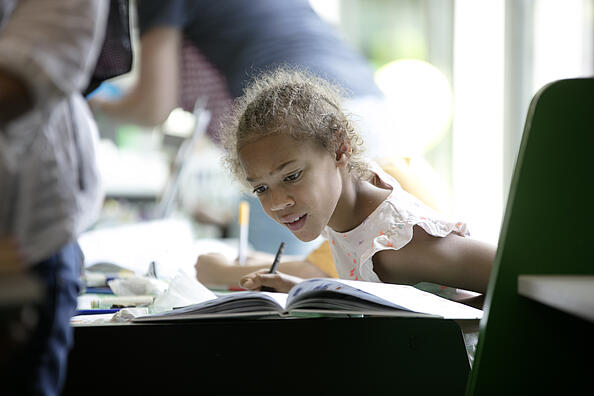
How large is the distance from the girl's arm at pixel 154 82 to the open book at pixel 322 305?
100cm

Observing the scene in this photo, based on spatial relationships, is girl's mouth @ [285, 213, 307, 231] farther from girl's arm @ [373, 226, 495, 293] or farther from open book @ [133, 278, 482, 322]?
open book @ [133, 278, 482, 322]

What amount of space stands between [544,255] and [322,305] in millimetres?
245

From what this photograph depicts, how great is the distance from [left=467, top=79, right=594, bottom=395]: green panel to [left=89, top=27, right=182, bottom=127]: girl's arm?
114 centimetres

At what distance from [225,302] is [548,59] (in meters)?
2.40

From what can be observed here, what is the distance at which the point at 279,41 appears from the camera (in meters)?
1.75

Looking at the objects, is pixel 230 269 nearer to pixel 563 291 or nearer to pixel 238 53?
pixel 238 53

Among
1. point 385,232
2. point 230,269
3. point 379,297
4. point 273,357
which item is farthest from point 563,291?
point 230,269

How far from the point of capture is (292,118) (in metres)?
1.21

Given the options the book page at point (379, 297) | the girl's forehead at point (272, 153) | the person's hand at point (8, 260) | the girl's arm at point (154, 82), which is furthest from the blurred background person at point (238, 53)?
the person's hand at point (8, 260)

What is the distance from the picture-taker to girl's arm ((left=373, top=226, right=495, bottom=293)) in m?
1.06

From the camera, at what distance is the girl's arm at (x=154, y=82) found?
1.70 m

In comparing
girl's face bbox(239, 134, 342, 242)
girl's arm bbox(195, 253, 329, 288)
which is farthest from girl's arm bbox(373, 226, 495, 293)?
girl's arm bbox(195, 253, 329, 288)

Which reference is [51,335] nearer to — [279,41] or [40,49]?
[40,49]

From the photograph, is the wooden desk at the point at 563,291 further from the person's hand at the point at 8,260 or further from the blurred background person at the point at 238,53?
the blurred background person at the point at 238,53
